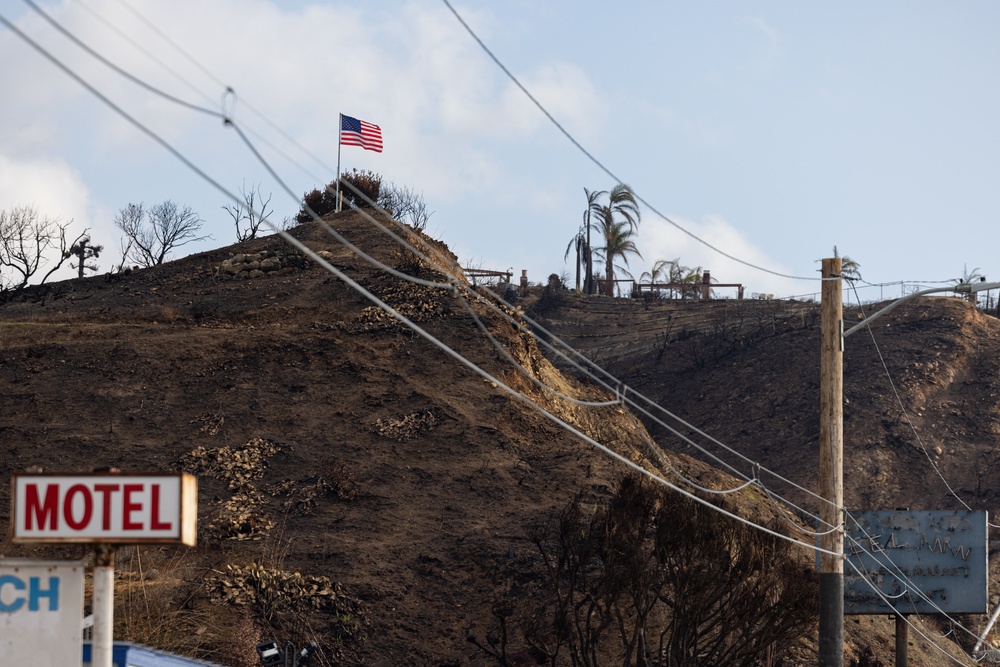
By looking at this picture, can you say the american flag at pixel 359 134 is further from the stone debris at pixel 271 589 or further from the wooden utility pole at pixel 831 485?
the wooden utility pole at pixel 831 485

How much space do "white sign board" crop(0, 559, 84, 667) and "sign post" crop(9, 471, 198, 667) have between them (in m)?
0.49

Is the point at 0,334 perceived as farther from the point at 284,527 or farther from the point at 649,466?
the point at 649,466

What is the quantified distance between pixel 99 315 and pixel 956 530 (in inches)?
1126

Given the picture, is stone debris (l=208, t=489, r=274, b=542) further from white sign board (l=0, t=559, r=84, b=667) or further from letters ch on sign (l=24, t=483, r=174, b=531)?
letters ch on sign (l=24, t=483, r=174, b=531)

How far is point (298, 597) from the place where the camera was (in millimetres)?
27297

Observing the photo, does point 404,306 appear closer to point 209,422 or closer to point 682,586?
point 209,422

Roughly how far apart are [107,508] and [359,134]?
34437 millimetres

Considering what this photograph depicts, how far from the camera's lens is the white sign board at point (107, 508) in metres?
11.0

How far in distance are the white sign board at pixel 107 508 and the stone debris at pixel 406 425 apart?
23.6 meters

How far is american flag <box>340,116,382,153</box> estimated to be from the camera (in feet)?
145

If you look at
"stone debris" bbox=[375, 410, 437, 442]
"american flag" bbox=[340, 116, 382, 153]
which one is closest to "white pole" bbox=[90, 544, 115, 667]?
"stone debris" bbox=[375, 410, 437, 442]

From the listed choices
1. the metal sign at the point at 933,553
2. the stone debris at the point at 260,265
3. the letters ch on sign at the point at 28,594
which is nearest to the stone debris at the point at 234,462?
the stone debris at the point at 260,265

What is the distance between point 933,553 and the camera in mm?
28125

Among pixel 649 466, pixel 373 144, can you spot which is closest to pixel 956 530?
pixel 649 466
